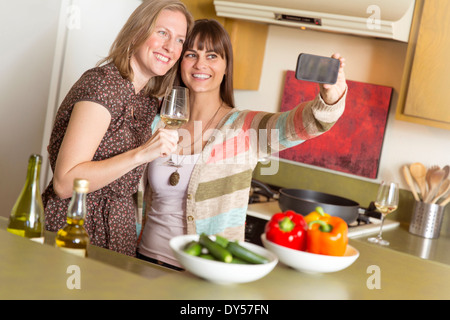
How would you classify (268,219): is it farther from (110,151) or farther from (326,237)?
(326,237)

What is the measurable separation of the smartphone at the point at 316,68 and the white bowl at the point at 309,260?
39 cm

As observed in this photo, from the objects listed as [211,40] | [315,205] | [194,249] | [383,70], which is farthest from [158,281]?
[383,70]

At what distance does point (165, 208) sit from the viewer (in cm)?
202

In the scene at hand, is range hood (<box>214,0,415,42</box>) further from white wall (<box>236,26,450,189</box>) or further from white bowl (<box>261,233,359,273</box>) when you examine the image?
white bowl (<box>261,233,359,273</box>)

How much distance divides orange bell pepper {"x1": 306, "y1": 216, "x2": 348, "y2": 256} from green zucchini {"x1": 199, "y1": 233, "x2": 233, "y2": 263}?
0.23 metres

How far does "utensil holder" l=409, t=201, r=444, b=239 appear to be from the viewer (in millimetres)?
2666

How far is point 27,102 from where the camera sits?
261 cm

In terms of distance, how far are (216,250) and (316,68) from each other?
503mm

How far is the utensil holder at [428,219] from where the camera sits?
2666 millimetres

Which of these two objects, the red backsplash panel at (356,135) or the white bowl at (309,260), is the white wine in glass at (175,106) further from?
the red backsplash panel at (356,135)

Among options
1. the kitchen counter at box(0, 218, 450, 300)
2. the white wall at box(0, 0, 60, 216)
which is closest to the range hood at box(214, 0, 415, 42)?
the white wall at box(0, 0, 60, 216)

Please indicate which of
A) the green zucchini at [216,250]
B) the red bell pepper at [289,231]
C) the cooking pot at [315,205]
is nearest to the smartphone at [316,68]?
the red bell pepper at [289,231]
